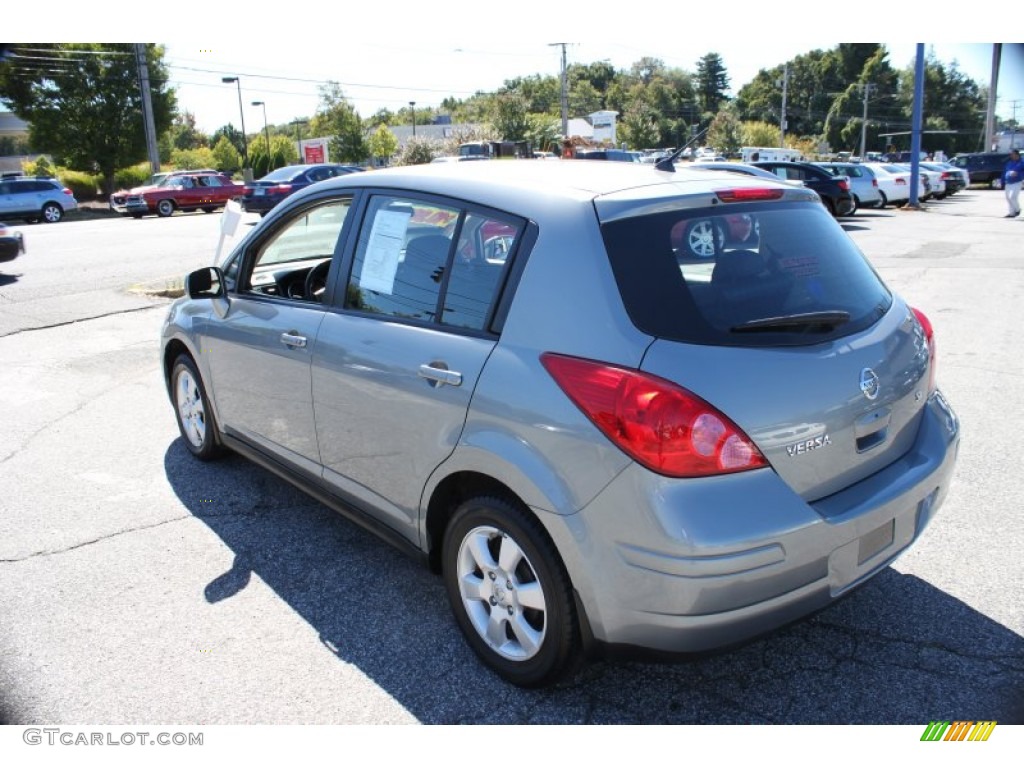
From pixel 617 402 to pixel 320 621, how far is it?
5.72 ft

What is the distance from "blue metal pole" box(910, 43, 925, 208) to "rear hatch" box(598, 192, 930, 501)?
21672 millimetres

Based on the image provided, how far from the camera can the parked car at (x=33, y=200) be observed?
2814 cm

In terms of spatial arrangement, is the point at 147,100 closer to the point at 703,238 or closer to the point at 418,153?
the point at 418,153

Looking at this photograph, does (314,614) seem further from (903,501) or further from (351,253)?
(903,501)

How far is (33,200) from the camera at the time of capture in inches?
1124

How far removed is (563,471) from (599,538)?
0.23 meters

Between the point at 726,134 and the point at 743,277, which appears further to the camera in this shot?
the point at 726,134

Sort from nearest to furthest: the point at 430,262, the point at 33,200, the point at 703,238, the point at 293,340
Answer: the point at 703,238
the point at 430,262
the point at 293,340
the point at 33,200

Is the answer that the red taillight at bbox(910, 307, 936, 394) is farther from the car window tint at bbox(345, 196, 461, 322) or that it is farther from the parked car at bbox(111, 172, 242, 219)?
the parked car at bbox(111, 172, 242, 219)

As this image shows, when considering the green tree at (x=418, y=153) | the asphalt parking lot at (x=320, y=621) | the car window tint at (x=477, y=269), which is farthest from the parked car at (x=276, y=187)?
the green tree at (x=418, y=153)

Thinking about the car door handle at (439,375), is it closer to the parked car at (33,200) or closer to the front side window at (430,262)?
the front side window at (430,262)

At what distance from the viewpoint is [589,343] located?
2473mm

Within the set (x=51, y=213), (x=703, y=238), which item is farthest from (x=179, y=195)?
(x=703, y=238)

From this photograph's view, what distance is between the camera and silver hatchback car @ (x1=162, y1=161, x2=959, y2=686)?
2.33 metres
